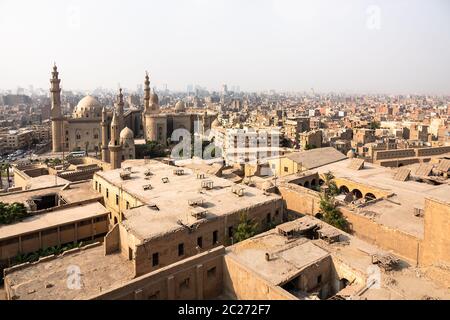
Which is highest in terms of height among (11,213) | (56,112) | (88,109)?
(88,109)

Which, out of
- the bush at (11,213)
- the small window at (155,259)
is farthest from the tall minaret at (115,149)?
the small window at (155,259)

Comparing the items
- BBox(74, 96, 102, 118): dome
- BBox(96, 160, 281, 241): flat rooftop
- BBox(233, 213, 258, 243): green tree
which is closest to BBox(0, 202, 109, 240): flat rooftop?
BBox(96, 160, 281, 241): flat rooftop

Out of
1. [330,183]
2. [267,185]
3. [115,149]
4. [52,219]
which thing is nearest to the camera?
[52,219]

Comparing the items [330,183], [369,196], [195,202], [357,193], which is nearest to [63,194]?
[195,202]

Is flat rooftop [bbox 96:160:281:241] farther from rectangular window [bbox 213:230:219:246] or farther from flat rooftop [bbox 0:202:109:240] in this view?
flat rooftop [bbox 0:202:109:240]

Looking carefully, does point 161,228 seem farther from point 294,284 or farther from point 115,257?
point 294,284

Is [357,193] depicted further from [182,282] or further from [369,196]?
[182,282]
